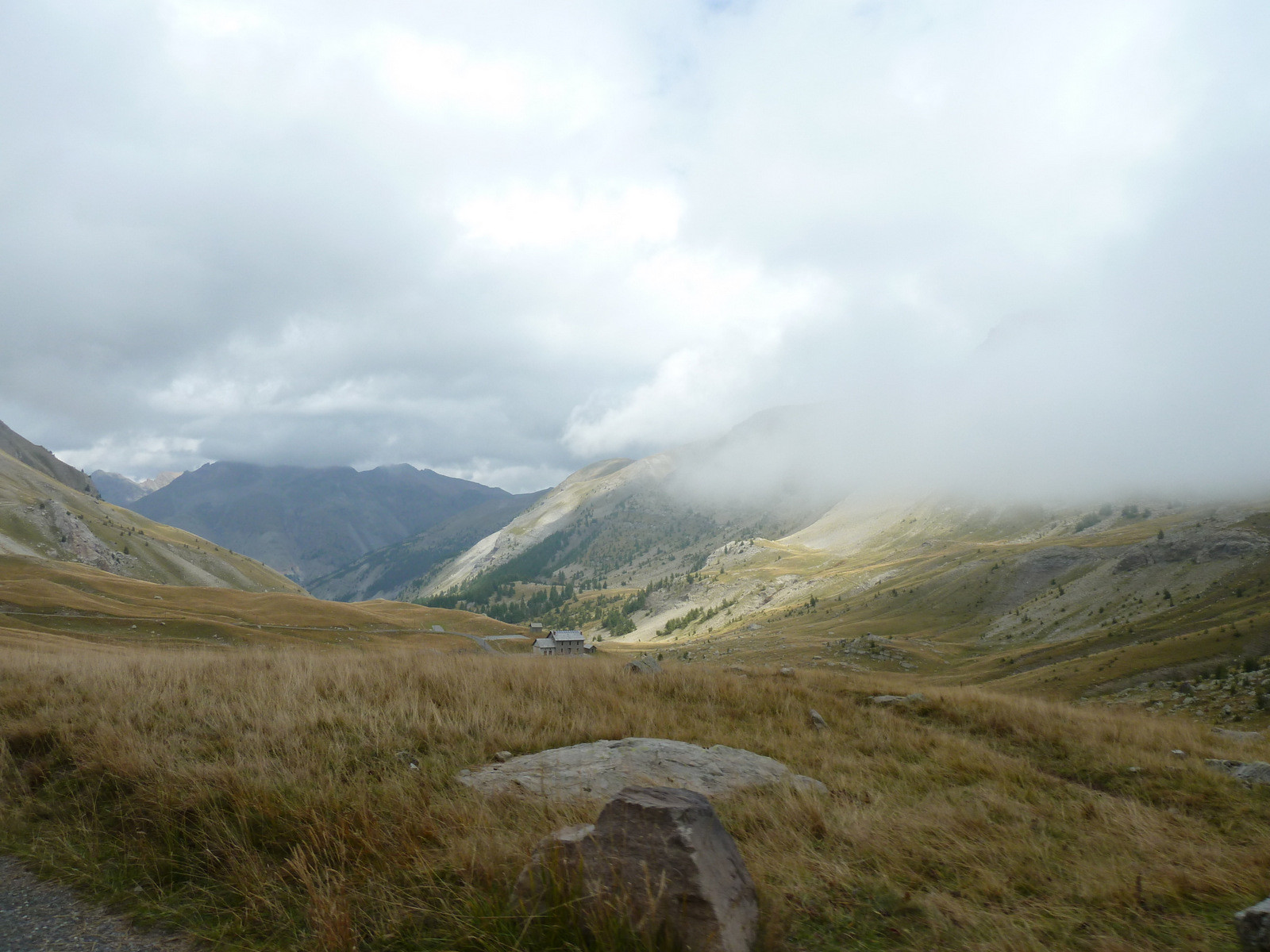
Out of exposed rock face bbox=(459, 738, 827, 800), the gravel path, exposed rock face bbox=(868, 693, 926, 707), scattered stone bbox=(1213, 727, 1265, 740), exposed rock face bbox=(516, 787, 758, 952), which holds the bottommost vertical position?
scattered stone bbox=(1213, 727, 1265, 740)

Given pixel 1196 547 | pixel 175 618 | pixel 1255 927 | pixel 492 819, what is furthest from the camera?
pixel 1196 547

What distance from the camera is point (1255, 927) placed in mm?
3744

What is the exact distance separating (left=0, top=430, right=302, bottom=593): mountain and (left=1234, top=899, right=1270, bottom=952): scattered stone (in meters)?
133

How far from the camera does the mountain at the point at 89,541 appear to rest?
13112cm

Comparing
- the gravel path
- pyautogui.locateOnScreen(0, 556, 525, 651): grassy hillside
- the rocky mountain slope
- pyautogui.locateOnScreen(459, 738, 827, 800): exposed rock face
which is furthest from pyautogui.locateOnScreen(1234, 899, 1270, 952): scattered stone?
the rocky mountain slope

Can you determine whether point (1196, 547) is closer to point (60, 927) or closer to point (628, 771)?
point (628, 771)

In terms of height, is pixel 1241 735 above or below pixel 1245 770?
below

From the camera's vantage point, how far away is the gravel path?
4168 mm

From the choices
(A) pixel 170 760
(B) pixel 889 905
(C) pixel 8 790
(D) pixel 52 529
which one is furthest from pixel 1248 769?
(D) pixel 52 529

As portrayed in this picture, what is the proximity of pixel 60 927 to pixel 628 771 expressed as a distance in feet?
16.1

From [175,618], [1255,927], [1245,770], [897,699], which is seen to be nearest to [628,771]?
[1255,927]

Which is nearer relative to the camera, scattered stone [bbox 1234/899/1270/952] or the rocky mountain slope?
scattered stone [bbox 1234/899/1270/952]

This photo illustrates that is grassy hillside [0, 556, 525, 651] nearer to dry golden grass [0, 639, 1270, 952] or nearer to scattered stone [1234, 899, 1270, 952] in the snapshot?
dry golden grass [0, 639, 1270, 952]

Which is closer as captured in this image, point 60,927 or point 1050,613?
point 60,927
